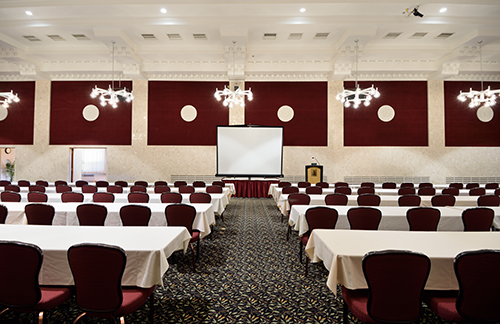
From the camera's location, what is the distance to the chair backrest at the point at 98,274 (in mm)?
2121

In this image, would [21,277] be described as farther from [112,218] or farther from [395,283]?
[395,283]

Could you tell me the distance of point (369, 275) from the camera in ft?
6.89

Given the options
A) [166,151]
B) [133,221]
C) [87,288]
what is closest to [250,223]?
[133,221]

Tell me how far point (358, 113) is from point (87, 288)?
13.8 metres

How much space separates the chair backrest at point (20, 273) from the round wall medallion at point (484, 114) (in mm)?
17523

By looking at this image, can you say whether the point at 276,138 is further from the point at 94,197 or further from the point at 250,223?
the point at 94,197

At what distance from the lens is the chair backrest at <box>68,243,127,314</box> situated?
2121mm

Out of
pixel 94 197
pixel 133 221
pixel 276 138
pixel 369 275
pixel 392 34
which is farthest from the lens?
pixel 276 138

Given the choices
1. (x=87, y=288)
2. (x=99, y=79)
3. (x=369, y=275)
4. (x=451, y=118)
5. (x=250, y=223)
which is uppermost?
(x=99, y=79)

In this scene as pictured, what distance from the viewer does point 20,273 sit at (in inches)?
86.6

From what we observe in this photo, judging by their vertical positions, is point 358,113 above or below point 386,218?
above

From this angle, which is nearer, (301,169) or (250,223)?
(250,223)

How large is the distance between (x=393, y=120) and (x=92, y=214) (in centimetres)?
1372

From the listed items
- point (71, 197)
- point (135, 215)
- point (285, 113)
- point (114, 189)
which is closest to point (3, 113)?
point (114, 189)
